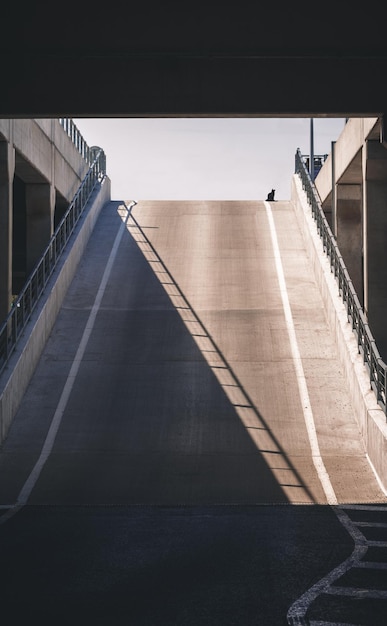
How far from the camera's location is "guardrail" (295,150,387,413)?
664 inches

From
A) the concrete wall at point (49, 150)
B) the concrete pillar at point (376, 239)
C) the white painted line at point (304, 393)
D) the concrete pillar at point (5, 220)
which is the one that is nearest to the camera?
the white painted line at point (304, 393)

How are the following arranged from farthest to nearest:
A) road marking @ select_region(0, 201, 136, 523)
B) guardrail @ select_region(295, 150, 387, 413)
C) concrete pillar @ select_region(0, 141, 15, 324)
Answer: concrete pillar @ select_region(0, 141, 15, 324), guardrail @ select_region(295, 150, 387, 413), road marking @ select_region(0, 201, 136, 523)

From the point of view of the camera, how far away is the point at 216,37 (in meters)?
13.9

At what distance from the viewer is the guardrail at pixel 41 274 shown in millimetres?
19875

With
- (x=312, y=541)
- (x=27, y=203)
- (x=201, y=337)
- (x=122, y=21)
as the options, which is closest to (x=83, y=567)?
(x=312, y=541)

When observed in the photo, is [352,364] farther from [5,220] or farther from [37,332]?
[5,220]

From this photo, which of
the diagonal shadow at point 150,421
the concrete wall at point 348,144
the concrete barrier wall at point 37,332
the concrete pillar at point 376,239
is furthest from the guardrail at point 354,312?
the concrete barrier wall at point 37,332

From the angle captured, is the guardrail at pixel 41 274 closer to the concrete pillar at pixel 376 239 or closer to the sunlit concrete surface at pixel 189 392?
the sunlit concrete surface at pixel 189 392

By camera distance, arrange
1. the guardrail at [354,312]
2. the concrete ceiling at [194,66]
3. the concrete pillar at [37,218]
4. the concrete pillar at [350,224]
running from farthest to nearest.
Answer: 1. the concrete pillar at [350,224]
2. the concrete pillar at [37,218]
3. the guardrail at [354,312]
4. the concrete ceiling at [194,66]

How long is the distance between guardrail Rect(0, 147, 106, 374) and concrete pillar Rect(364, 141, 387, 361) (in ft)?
27.4

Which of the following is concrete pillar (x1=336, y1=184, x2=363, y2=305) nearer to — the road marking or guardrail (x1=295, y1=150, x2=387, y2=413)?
guardrail (x1=295, y1=150, x2=387, y2=413)

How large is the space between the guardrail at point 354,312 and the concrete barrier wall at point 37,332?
6882mm

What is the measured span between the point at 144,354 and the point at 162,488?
7.10 meters

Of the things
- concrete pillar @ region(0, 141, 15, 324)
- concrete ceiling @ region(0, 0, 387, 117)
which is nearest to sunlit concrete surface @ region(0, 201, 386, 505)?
concrete pillar @ region(0, 141, 15, 324)
